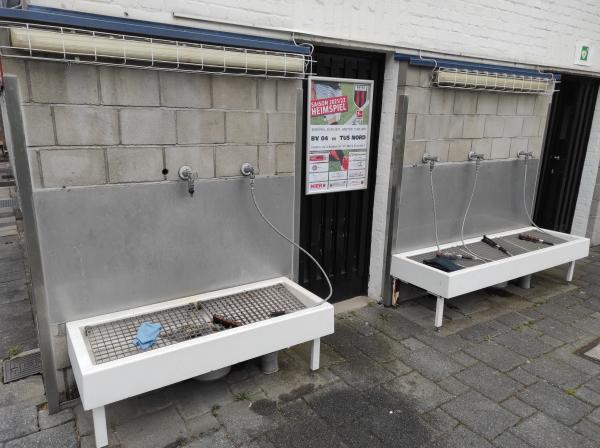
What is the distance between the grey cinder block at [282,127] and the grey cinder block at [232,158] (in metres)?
0.19

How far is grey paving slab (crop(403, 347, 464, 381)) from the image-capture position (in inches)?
125

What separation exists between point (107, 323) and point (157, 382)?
2.03ft

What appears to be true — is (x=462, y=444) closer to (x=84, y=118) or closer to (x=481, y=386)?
(x=481, y=386)

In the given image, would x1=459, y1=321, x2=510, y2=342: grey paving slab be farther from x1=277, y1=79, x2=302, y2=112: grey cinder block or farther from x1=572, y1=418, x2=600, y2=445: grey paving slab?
x1=277, y1=79, x2=302, y2=112: grey cinder block

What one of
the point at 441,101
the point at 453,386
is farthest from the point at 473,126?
the point at 453,386

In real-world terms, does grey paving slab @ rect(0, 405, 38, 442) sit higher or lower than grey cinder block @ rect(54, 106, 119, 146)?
lower

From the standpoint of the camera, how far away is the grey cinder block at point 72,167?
241cm

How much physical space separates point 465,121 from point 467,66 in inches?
21.3

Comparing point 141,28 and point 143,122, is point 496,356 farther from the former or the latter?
point 141,28

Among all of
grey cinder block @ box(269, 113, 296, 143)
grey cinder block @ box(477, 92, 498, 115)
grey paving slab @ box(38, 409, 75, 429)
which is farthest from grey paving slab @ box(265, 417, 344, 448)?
grey cinder block @ box(477, 92, 498, 115)

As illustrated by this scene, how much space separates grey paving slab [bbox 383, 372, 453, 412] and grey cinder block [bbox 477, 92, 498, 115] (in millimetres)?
2798

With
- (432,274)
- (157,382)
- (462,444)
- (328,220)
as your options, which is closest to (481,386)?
(462,444)

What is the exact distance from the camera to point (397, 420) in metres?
2.69

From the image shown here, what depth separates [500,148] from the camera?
478cm
